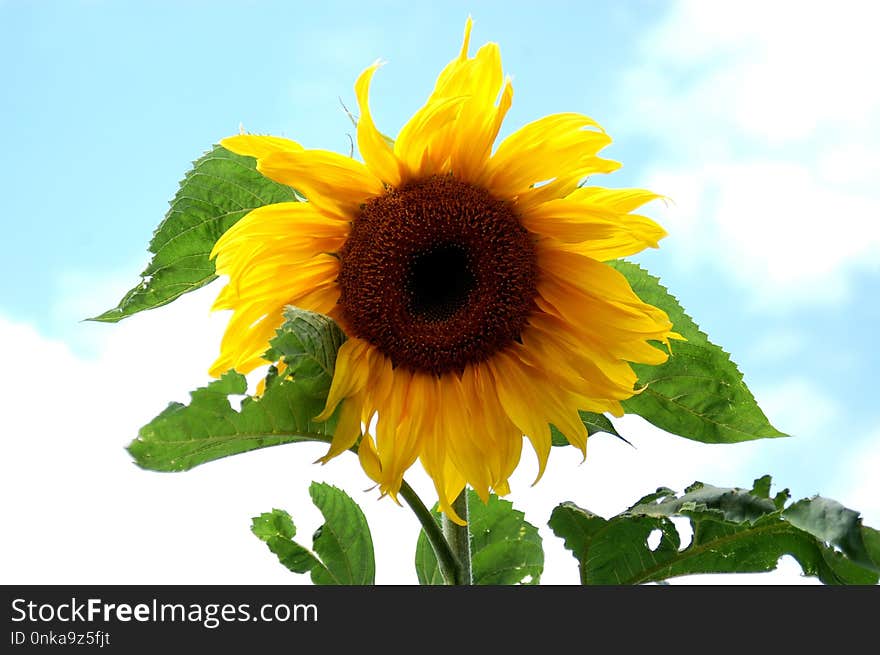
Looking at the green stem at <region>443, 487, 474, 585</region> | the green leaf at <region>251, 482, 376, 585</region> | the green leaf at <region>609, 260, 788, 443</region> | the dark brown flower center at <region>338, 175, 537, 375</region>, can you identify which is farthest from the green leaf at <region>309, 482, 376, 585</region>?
the green leaf at <region>609, 260, 788, 443</region>

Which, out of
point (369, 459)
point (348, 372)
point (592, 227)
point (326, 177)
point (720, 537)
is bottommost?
point (720, 537)

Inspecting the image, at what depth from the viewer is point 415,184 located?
1956 millimetres

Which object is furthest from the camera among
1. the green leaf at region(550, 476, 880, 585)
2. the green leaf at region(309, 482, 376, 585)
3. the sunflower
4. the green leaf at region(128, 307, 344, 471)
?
the green leaf at region(309, 482, 376, 585)

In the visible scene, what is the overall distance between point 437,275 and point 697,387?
1.84 feet

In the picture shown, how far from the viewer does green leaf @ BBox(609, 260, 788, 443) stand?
2.01 meters

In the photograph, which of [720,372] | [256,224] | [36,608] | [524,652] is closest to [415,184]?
[256,224]

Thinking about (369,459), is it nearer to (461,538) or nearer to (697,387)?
(461,538)

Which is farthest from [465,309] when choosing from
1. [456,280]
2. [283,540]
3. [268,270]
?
[283,540]

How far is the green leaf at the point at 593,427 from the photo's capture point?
6.55 feet

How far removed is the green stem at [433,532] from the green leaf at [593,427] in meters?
0.29

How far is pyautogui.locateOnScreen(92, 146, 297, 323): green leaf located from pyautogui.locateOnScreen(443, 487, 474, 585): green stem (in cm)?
65

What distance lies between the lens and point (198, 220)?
198 cm

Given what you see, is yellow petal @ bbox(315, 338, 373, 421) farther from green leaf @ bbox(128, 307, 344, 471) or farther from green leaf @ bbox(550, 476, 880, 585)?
green leaf @ bbox(550, 476, 880, 585)

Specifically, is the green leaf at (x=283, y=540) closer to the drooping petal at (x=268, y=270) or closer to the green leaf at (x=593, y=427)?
the drooping petal at (x=268, y=270)
